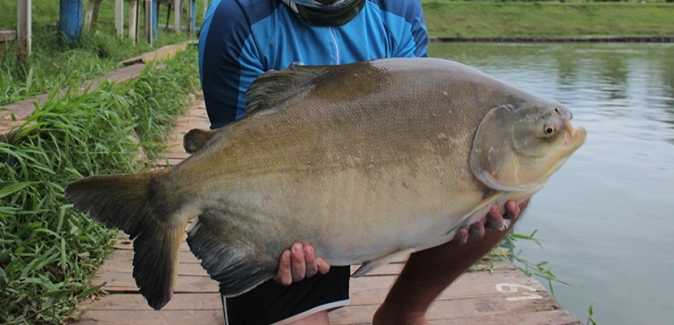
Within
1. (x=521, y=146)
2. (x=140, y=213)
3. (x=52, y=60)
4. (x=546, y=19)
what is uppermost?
(x=521, y=146)

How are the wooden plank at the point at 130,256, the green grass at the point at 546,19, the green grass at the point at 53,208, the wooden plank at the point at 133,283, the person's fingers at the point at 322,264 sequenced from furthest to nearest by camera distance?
the green grass at the point at 546,19 < the wooden plank at the point at 130,256 < the wooden plank at the point at 133,283 < the green grass at the point at 53,208 < the person's fingers at the point at 322,264

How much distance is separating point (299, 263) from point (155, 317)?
1308 millimetres

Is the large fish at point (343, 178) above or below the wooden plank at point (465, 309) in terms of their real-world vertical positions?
above

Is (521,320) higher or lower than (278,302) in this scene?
lower

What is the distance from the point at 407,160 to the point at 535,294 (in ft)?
5.75

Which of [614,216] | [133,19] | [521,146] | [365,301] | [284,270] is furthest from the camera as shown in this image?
[133,19]

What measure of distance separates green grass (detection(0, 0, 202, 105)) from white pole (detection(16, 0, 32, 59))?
0.09 m

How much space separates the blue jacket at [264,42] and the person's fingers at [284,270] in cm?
69

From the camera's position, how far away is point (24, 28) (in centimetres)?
697

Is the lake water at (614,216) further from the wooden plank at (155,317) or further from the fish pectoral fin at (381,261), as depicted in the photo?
Result: the fish pectoral fin at (381,261)

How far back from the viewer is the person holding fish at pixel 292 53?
2475 millimetres

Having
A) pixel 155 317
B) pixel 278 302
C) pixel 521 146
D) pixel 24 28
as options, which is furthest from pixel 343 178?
pixel 24 28

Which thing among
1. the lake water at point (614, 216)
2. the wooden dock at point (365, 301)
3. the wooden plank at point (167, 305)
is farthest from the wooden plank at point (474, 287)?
the lake water at point (614, 216)

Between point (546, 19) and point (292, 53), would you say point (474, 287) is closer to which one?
point (292, 53)
